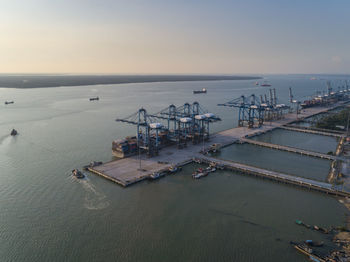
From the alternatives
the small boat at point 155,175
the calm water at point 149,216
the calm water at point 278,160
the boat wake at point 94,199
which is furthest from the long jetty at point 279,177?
the boat wake at point 94,199

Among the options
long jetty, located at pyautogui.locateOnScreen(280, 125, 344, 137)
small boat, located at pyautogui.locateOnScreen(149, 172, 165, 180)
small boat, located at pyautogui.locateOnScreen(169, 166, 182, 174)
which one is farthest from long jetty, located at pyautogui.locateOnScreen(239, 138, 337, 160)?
small boat, located at pyautogui.locateOnScreen(149, 172, 165, 180)

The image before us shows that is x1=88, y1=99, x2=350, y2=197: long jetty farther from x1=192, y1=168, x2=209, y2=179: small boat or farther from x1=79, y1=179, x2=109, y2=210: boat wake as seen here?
x1=192, y1=168, x2=209, y2=179: small boat

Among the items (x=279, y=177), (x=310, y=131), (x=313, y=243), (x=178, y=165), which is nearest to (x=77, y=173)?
(x=178, y=165)

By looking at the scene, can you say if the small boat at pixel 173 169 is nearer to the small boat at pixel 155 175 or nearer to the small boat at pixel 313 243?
the small boat at pixel 155 175

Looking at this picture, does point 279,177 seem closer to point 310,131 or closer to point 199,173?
point 199,173

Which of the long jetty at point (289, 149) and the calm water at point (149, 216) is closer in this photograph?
the calm water at point (149, 216)
